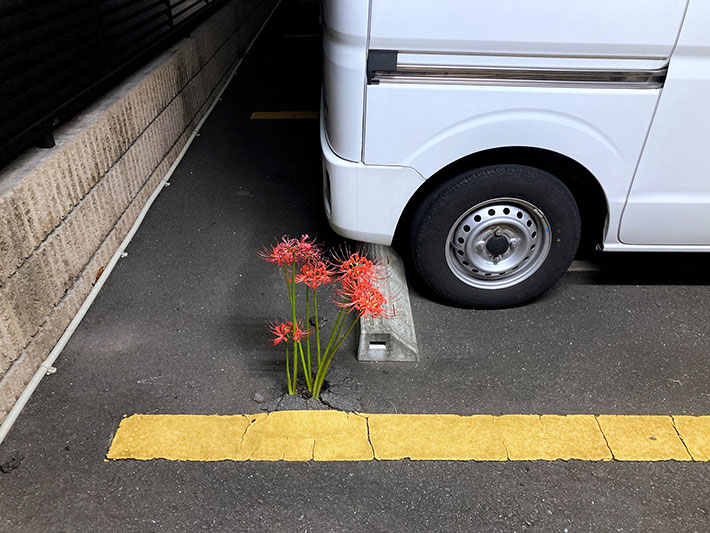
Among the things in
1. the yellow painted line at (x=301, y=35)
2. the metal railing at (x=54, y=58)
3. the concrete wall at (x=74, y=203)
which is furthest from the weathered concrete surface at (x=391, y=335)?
the yellow painted line at (x=301, y=35)

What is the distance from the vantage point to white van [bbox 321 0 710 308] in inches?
86.0

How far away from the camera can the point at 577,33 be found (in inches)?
86.3

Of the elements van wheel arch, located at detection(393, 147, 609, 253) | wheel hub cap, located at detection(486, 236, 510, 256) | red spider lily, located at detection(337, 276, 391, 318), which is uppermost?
van wheel arch, located at detection(393, 147, 609, 253)

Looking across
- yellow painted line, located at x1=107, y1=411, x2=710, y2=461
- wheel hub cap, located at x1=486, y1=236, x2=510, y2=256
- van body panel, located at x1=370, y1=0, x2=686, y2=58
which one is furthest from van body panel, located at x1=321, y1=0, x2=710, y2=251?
yellow painted line, located at x1=107, y1=411, x2=710, y2=461

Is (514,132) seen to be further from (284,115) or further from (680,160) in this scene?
A: (284,115)

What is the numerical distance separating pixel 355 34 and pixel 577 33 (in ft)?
2.91

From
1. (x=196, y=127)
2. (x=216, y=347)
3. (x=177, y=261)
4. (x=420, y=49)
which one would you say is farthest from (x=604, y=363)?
(x=196, y=127)

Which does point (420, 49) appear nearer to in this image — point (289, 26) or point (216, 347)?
point (216, 347)

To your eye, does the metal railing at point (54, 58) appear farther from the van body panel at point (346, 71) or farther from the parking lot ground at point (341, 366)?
the van body panel at point (346, 71)

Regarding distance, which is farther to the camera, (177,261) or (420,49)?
(177,261)

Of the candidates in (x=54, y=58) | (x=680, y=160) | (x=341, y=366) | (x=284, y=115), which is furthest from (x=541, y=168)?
(x=284, y=115)

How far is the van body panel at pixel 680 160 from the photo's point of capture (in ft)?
7.36

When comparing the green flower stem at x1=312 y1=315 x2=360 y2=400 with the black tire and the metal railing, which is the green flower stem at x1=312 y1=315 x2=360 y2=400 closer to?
the black tire

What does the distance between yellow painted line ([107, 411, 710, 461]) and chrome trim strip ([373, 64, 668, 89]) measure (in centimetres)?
142
